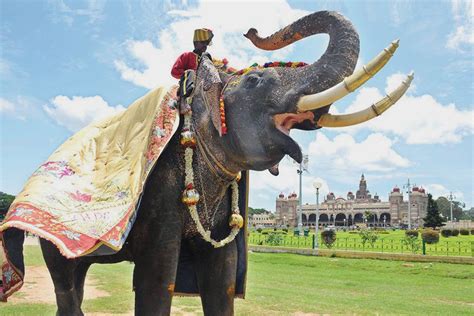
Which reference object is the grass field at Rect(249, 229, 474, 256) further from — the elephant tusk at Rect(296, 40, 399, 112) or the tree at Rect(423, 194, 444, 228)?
the tree at Rect(423, 194, 444, 228)

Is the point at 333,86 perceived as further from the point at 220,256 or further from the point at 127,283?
the point at 127,283

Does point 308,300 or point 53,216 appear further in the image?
point 308,300

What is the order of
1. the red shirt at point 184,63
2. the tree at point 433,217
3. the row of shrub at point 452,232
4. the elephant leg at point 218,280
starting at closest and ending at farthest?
the elephant leg at point 218,280, the red shirt at point 184,63, the row of shrub at point 452,232, the tree at point 433,217

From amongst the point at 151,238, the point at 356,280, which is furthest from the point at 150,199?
the point at 356,280

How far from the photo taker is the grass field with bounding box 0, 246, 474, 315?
8336mm

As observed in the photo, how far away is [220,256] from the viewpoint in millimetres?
3531

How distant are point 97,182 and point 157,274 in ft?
2.51

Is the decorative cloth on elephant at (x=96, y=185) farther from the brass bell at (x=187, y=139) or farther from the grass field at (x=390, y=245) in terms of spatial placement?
the grass field at (x=390, y=245)

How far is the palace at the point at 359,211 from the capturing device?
9900 cm

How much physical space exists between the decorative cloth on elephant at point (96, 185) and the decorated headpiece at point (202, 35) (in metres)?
0.49

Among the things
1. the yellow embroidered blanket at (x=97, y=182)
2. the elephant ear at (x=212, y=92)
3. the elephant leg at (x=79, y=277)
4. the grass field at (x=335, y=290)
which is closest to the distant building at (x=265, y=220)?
the grass field at (x=335, y=290)

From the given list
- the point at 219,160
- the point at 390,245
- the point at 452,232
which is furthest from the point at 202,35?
the point at 452,232

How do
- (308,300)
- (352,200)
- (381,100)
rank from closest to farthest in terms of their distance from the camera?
(381,100) → (308,300) → (352,200)

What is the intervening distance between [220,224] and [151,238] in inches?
23.3
